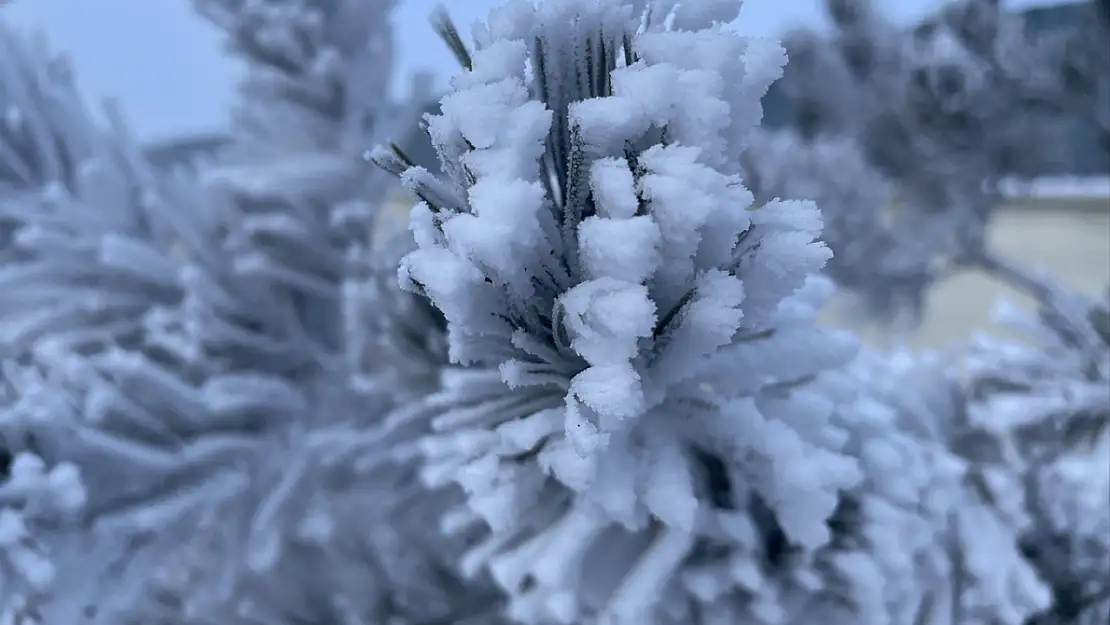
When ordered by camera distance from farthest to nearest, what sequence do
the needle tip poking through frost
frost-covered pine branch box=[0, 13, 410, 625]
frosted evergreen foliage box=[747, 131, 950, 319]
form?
frosted evergreen foliage box=[747, 131, 950, 319] → frost-covered pine branch box=[0, 13, 410, 625] → the needle tip poking through frost

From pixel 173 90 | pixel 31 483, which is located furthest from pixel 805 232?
pixel 173 90

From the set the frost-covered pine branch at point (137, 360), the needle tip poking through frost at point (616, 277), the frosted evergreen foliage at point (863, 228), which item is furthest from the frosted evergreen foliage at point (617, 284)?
the frosted evergreen foliage at point (863, 228)

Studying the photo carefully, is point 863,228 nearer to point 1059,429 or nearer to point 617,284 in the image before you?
point 1059,429

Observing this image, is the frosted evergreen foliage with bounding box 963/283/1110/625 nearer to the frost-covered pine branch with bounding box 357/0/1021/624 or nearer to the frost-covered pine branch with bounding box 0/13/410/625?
the frost-covered pine branch with bounding box 357/0/1021/624

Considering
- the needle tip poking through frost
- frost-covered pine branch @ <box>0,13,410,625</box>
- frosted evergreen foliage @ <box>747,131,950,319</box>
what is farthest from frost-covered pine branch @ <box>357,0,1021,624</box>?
frosted evergreen foliage @ <box>747,131,950,319</box>

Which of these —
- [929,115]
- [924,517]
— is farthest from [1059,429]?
[929,115]

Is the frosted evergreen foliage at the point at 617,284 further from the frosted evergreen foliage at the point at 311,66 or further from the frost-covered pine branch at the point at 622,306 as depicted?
the frosted evergreen foliage at the point at 311,66

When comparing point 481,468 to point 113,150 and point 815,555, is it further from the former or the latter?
point 113,150

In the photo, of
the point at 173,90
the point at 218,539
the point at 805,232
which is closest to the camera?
the point at 805,232
